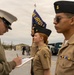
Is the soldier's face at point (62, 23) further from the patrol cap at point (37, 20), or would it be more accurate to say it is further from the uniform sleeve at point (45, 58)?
the patrol cap at point (37, 20)

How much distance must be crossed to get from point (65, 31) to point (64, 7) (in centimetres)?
29

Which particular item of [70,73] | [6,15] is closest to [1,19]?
[6,15]

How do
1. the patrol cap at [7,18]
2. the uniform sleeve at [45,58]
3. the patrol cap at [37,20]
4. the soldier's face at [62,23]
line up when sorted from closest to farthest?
the soldier's face at [62,23], the patrol cap at [7,18], the uniform sleeve at [45,58], the patrol cap at [37,20]

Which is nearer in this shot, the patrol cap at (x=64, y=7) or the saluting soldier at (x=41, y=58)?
the patrol cap at (x=64, y=7)

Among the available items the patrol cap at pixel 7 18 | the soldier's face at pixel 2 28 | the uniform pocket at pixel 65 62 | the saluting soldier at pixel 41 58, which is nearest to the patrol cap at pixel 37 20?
the saluting soldier at pixel 41 58

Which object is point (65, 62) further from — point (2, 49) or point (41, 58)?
point (41, 58)

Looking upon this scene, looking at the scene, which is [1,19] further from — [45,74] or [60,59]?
[45,74]

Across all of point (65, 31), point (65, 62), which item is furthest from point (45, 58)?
point (65, 62)

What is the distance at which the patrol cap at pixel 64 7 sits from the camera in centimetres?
360

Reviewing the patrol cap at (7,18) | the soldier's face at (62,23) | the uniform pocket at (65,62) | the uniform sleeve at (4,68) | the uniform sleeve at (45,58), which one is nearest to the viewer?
the uniform pocket at (65,62)

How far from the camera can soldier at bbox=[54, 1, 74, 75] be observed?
3.38 m

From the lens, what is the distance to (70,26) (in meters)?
3.57

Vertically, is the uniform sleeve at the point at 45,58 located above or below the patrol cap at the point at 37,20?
below

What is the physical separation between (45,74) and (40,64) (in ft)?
0.69
